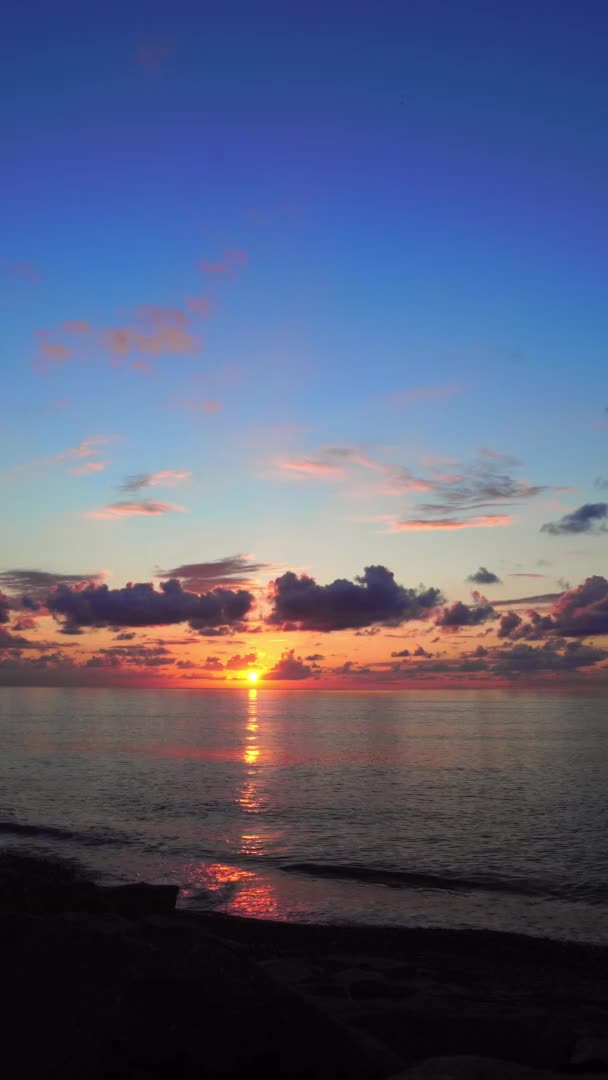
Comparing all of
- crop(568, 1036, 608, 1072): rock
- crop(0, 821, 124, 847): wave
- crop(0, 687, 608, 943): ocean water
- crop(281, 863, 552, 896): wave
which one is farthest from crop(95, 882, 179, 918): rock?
crop(0, 821, 124, 847): wave

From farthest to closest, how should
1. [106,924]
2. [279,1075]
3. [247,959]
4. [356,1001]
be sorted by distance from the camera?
1. [356,1001]
2. [106,924]
3. [247,959]
4. [279,1075]

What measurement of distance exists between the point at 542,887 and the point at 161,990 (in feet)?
85.5

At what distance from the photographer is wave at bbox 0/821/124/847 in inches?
1566

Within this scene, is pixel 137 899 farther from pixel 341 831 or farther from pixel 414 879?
pixel 341 831

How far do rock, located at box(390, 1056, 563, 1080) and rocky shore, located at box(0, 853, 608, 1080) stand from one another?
25 mm

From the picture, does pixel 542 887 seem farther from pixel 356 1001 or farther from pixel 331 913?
pixel 356 1001

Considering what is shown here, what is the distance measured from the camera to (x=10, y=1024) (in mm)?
9414

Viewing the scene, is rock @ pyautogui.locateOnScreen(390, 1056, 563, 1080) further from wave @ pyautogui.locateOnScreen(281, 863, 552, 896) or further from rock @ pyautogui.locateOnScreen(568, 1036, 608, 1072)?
wave @ pyautogui.locateOnScreen(281, 863, 552, 896)

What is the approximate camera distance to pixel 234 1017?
9148mm

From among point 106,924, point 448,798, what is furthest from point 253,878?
point 448,798

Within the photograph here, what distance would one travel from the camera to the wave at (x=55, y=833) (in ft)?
131

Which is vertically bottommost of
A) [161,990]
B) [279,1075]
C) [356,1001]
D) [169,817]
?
[169,817]

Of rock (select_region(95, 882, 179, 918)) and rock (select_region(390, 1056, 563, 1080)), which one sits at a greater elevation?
rock (select_region(390, 1056, 563, 1080))

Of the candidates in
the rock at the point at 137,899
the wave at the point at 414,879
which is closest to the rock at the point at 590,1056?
the rock at the point at 137,899
